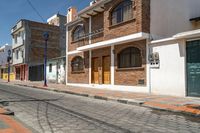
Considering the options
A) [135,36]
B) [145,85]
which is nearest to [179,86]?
[145,85]

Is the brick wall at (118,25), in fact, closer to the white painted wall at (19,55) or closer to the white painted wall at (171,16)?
the white painted wall at (171,16)

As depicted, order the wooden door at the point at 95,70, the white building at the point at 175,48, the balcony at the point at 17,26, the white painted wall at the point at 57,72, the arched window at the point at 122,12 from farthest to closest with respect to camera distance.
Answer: the balcony at the point at 17,26 < the white painted wall at the point at 57,72 < the wooden door at the point at 95,70 < the arched window at the point at 122,12 < the white building at the point at 175,48

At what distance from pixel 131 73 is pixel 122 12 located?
14.7 ft

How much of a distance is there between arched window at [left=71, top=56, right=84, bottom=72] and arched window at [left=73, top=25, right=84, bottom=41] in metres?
1.92

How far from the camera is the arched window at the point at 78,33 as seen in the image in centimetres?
2370

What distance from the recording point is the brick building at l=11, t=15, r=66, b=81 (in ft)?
132

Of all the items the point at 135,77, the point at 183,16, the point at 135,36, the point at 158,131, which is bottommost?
the point at 158,131

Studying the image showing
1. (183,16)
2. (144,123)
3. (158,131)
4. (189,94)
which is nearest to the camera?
(158,131)

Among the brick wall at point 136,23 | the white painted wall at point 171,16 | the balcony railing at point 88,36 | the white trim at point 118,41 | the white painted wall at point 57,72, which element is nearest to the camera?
the white trim at point 118,41

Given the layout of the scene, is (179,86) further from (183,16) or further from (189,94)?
(183,16)

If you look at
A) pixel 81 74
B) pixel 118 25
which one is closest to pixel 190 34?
pixel 118 25

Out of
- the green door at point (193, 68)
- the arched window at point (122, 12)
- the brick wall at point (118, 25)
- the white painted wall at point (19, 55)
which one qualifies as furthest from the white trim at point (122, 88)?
the white painted wall at point (19, 55)

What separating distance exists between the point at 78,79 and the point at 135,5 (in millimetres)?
9917

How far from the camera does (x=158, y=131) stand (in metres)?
6.30
